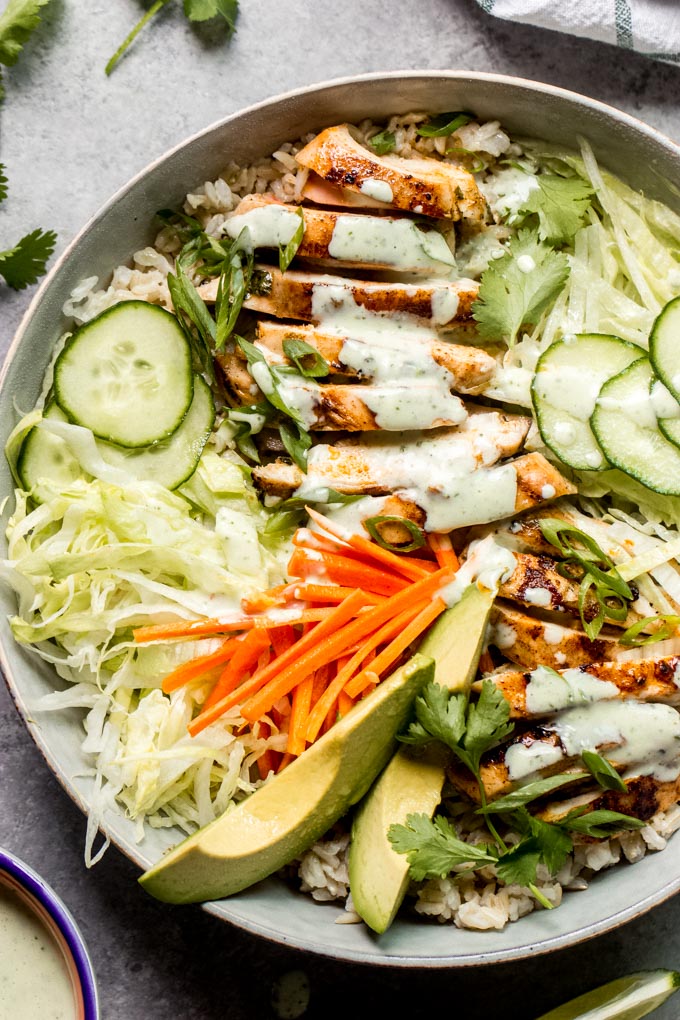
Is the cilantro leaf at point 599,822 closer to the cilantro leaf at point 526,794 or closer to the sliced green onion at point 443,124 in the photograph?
the cilantro leaf at point 526,794

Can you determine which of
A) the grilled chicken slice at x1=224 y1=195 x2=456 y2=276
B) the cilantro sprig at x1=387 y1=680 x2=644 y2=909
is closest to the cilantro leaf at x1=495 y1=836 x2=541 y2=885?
the cilantro sprig at x1=387 y1=680 x2=644 y2=909

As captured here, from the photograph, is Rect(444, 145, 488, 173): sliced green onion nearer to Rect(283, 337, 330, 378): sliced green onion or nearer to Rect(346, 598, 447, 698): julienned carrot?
Rect(283, 337, 330, 378): sliced green onion

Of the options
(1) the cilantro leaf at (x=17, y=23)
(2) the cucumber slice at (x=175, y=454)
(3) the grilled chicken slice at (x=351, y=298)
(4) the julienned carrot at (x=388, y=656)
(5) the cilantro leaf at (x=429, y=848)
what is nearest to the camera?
(5) the cilantro leaf at (x=429, y=848)

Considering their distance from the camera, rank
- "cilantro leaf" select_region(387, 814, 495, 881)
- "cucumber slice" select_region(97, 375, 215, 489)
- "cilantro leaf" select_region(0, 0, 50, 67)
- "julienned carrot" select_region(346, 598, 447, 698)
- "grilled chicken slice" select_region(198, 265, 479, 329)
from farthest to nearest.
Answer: "cilantro leaf" select_region(0, 0, 50, 67)
"cucumber slice" select_region(97, 375, 215, 489)
"grilled chicken slice" select_region(198, 265, 479, 329)
"julienned carrot" select_region(346, 598, 447, 698)
"cilantro leaf" select_region(387, 814, 495, 881)

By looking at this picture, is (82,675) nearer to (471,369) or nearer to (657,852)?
(471,369)

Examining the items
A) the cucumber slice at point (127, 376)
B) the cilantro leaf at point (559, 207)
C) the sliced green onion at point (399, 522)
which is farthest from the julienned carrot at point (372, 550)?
the cilantro leaf at point (559, 207)

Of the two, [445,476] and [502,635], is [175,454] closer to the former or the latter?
[445,476]

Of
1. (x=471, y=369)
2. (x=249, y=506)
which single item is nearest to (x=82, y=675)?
(x=249, y=506)
